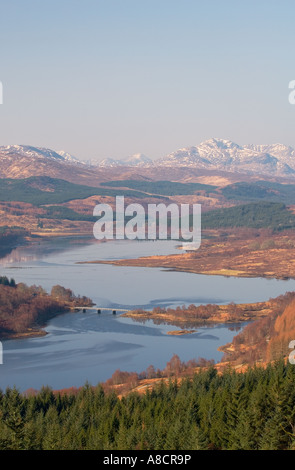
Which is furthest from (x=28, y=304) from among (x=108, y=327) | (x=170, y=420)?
(x=170, y=420)

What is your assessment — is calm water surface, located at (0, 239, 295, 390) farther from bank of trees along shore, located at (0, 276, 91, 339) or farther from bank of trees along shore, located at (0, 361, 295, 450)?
bank of trees along shore, located at (0, 361, 295, 450)

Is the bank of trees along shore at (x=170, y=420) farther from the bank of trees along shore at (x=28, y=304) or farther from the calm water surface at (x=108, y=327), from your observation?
the bank of trees along shore at (x=28, y=304)

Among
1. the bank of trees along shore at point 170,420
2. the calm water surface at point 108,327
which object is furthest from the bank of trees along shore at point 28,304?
the bank of trees along shore at point 170,420

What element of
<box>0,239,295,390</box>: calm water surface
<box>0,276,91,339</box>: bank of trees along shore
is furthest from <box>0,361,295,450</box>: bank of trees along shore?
<box>0,276,91,339</box>: bank of trees along shore

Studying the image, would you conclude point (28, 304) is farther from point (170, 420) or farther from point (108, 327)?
point (170, 420)
